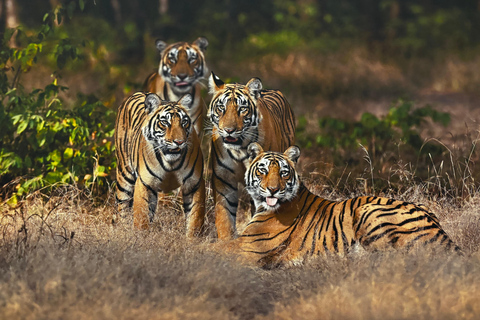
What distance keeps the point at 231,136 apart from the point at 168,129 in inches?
17.8

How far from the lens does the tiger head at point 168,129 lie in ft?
16.2

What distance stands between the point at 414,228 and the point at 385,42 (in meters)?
15.9

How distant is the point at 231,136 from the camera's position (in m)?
5.02

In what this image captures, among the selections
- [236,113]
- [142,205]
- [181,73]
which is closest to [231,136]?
[236,113]

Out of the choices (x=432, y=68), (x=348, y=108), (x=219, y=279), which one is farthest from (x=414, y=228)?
(x=432, y=68)

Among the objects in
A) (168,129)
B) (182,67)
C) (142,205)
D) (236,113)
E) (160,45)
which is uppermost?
(160,45)

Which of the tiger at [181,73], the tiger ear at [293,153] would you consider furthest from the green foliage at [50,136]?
the tiger ear at [293,153]

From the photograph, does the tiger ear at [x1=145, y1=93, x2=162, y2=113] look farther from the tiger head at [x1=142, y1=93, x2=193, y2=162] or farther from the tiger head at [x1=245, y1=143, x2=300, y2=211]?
the tiger head at [x1=245, y1=143, x2=300, y2=211]

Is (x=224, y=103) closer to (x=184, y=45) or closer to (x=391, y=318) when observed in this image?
(x=184, y=45)

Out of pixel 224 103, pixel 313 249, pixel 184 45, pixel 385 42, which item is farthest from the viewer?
pixel 385 42

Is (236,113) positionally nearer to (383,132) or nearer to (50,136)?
(50,136)

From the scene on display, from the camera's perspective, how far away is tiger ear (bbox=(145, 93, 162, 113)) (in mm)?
5191

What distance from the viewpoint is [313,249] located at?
456 cm

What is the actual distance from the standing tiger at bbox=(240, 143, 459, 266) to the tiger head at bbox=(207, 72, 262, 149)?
232mm
